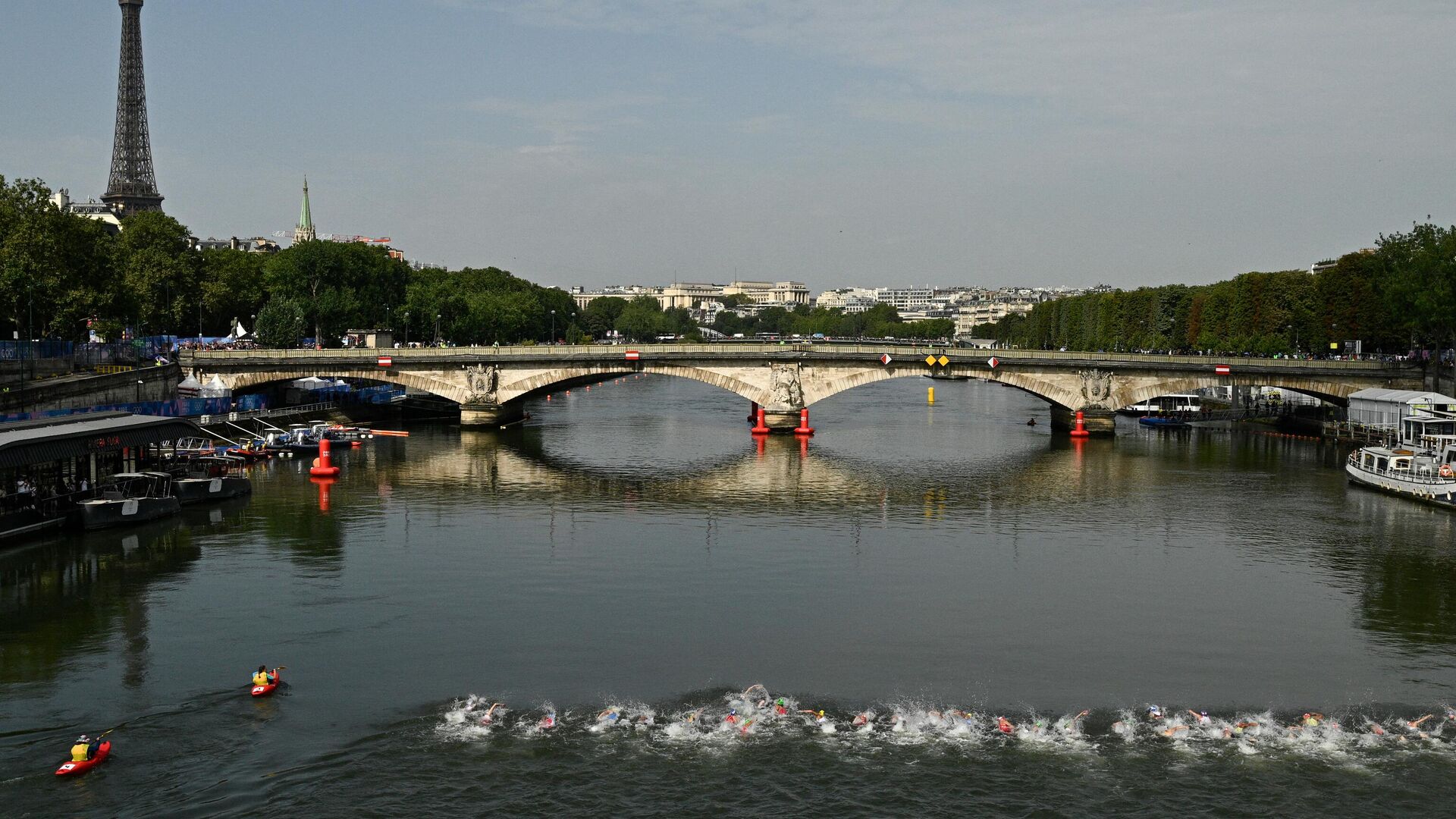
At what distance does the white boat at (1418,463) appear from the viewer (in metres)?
63.4

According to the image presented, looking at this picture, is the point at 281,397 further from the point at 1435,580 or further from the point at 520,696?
the point at 1435,580

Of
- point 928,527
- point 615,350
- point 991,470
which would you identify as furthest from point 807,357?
point 928,527

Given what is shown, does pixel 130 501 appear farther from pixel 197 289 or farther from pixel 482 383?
pixel 197 289

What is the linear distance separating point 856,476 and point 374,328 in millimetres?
95905

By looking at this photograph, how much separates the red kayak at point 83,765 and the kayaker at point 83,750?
7 centimetres

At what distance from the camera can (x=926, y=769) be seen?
27250 millimetres

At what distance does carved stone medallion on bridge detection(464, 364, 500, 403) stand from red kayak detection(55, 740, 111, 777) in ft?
241

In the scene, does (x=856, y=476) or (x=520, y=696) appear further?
(x=856, y=476)

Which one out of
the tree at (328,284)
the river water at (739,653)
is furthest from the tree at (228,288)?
the river water at (739,653)

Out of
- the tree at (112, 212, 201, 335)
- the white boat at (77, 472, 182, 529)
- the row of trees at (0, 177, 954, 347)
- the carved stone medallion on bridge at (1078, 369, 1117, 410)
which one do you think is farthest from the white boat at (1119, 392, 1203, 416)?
the tree at (112, 212, 201, 335)

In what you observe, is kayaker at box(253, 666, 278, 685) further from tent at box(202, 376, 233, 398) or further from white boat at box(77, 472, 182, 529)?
tent at box(202, 376, 233, 398)

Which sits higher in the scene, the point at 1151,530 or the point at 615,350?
the point at 615,350

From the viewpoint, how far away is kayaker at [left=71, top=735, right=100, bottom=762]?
26.3m

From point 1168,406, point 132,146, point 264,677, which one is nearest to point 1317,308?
point 1168,406
